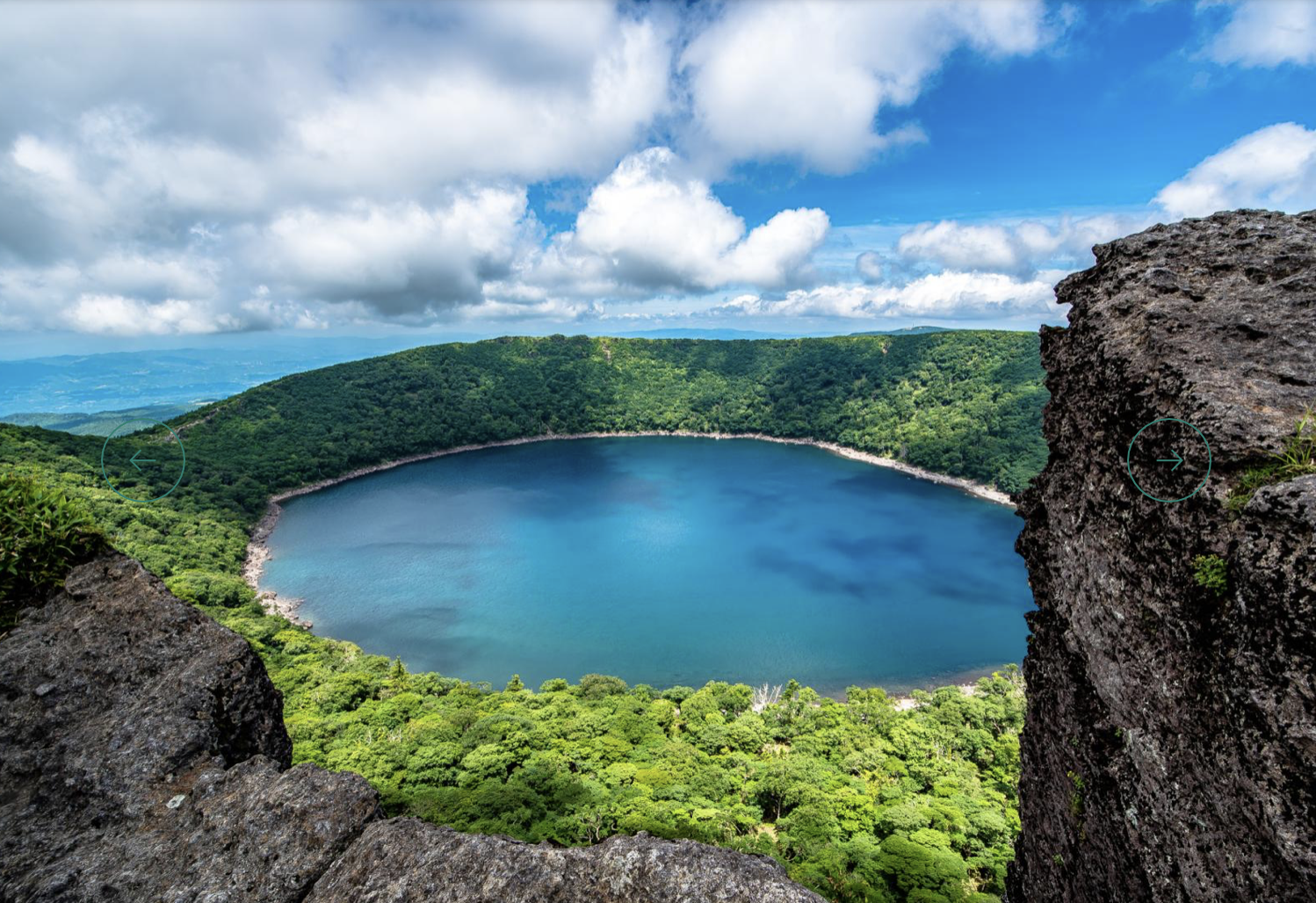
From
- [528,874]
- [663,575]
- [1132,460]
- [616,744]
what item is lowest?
[663,575]

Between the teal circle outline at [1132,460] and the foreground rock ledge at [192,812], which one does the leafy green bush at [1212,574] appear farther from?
the foreground rock ledge at [192,812]

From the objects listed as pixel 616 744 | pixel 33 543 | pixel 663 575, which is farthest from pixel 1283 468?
pixel 663 575

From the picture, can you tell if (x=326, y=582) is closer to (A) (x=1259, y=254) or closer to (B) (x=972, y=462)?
(A) (x=1259, y=254)

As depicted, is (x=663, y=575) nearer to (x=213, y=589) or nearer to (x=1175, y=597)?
(x=213, y=589)

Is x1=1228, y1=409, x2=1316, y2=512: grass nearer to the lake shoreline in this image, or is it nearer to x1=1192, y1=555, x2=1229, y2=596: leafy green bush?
x1=1192, y1=555, x2=1229, y2=596: leafy green bush

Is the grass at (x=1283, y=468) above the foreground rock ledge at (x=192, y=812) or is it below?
above

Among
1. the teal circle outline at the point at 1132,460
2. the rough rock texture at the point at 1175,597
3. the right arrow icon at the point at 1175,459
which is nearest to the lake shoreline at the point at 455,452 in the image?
the rough rock texture at the point at 1175,597

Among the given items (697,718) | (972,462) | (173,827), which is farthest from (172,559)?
(972,462)
